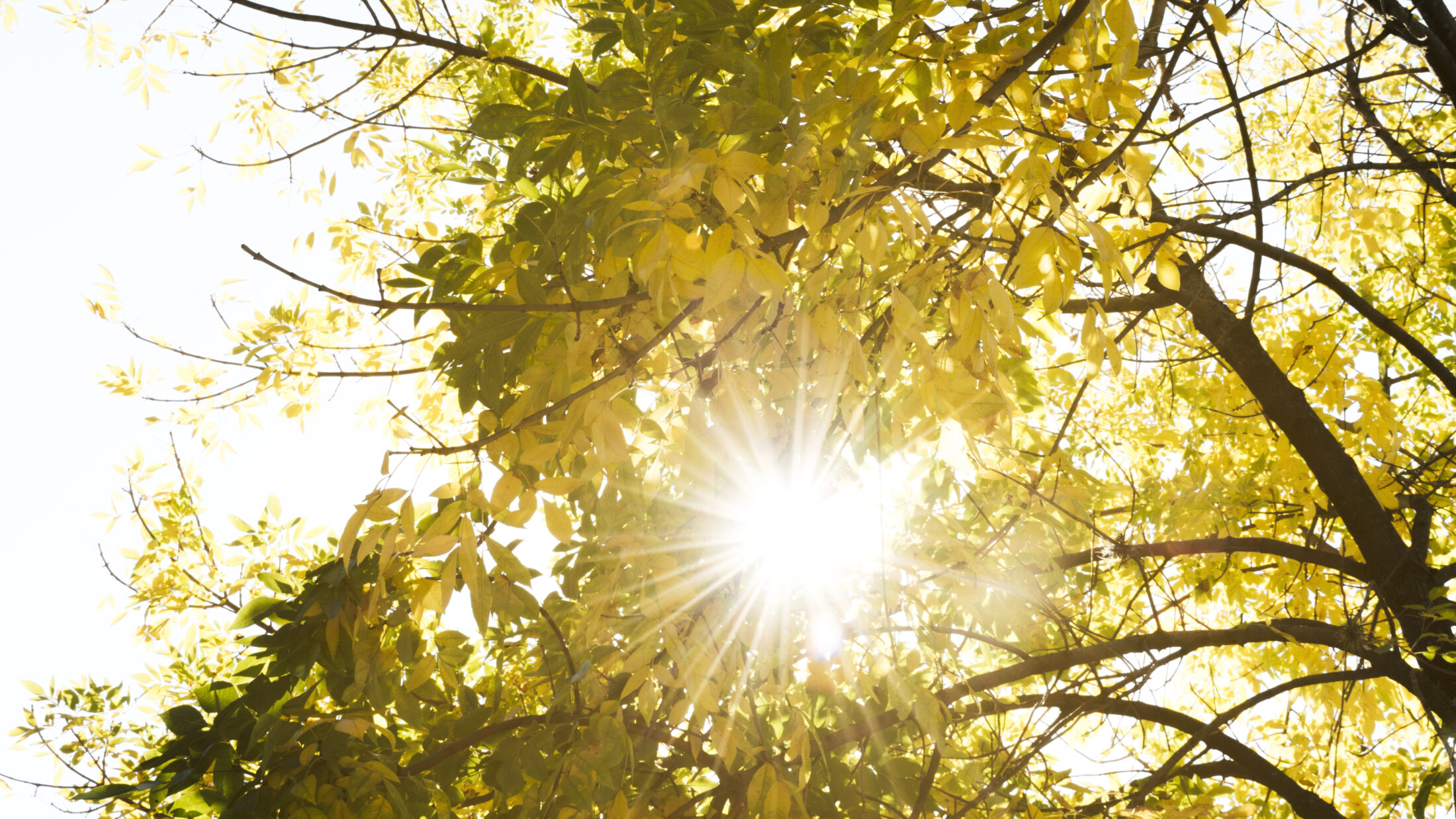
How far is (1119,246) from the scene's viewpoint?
2.11m

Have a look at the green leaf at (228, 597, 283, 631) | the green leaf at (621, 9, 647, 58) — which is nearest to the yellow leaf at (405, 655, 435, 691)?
the green leaf at (228, 597, 283, 631)

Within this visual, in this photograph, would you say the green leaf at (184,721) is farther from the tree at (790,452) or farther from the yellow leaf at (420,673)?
the yellow leaf at (420,673)

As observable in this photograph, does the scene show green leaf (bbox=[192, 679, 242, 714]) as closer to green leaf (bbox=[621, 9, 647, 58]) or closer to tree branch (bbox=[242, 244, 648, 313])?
tree branch (bbox=[242, 244, 648, 313])

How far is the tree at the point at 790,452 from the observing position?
1.26 metres

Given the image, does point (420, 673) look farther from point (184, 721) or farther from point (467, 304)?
point (467, 304)

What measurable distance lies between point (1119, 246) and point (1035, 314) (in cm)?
30

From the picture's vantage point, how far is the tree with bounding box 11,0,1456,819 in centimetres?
126

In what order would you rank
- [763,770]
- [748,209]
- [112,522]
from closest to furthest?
1. [748,209]
2. [763,770]
3. [112,522]

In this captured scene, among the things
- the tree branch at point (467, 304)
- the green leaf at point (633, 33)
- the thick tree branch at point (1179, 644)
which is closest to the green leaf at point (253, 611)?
the tree branch at point (467, 304)

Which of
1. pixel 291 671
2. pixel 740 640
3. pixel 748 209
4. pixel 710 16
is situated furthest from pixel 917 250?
pixel 291 671

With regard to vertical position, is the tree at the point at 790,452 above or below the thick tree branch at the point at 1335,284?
below

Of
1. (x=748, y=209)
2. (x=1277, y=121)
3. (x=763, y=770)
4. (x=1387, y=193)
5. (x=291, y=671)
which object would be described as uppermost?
(x=1277, y=121)

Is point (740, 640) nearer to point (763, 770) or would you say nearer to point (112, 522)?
point (763, 770)

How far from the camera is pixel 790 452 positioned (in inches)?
69.5
